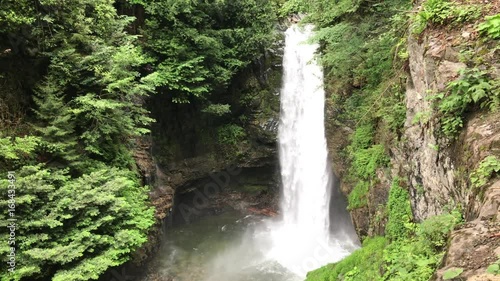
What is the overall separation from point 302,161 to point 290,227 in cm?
325

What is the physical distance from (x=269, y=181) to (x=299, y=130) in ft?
11.0

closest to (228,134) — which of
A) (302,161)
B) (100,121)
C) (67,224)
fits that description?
(302,161)

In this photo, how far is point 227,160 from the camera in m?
16.5

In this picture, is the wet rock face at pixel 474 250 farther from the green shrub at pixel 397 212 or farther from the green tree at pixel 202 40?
the green tree at pixel 202 40

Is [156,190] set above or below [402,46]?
below

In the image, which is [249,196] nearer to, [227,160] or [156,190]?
[227,160]

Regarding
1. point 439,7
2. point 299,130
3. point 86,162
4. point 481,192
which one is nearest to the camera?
point 481,192

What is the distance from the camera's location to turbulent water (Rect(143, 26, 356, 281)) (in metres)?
12.5

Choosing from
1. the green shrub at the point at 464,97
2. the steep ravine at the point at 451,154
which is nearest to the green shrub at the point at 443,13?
the steep ravine at the point at 451,154

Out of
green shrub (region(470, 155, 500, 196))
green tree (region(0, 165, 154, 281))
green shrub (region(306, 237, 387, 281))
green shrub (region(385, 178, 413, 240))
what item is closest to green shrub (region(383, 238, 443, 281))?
green shrub (region(470, 155, 500, 196))

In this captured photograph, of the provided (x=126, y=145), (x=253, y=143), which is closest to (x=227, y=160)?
(x=253, y=143)

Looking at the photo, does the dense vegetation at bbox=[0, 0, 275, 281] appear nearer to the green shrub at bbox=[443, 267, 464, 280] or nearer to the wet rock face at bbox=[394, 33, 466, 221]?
the wet rock face at bbox=[394, 33, 466, 221]

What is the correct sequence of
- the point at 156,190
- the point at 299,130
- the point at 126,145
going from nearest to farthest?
the point at 126,145 → the point at 156,190 → the point at 299,130

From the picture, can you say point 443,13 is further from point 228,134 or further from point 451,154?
point 228,134
